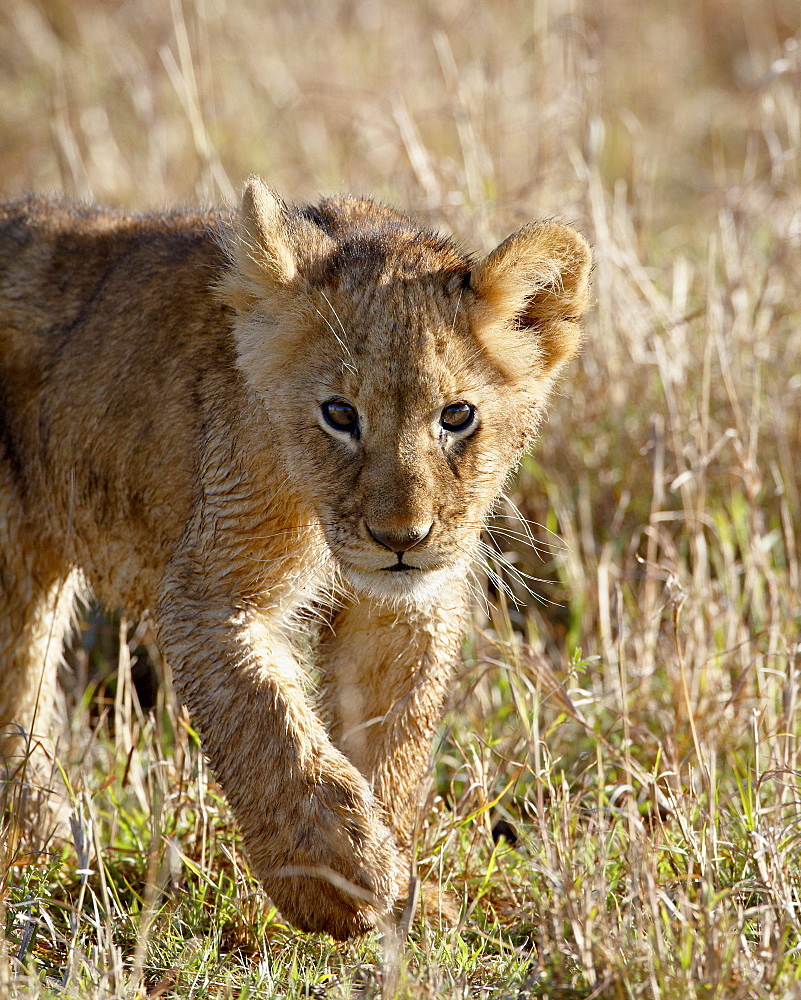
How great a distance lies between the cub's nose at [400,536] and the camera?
11.4ft

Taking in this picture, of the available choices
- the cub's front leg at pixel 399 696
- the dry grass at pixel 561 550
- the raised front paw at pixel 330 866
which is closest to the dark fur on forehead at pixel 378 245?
the cub's front leg at pixel 399 696

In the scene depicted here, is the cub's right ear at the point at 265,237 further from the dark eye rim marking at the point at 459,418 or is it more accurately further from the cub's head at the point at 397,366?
the dark eye rim marking at the point at 459,418

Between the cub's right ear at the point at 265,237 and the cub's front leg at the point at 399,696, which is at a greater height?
the cub's right ear at the point at 265,237

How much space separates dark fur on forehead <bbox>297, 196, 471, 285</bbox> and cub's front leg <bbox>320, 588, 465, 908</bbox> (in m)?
1.08

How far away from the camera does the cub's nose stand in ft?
11.4

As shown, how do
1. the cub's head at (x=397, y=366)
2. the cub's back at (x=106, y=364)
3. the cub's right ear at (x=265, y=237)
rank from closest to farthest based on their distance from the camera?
the cub's head at (x=397, y=366)
the cub's right ear at (x=265, y=237)
the cub's back at (x=106, y=364)

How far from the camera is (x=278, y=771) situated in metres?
3.62

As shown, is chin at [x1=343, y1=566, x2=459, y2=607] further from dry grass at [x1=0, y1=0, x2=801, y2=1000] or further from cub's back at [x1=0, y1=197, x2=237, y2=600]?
cub's back at [x1=0, y1=197, x2=237, y2=600]

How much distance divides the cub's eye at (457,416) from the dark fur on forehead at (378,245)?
0.44 meters

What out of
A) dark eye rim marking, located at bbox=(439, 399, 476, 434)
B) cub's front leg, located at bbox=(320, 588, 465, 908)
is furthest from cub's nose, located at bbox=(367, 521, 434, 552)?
cub's front leg, located at bbox=(320, 588, 465, 908)

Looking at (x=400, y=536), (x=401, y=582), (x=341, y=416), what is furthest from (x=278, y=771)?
(x=341, y=416)

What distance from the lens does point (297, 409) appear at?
3.80 meters

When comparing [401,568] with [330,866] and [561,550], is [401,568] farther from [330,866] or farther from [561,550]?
[561,550]

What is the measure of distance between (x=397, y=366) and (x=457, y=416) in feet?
0.82
